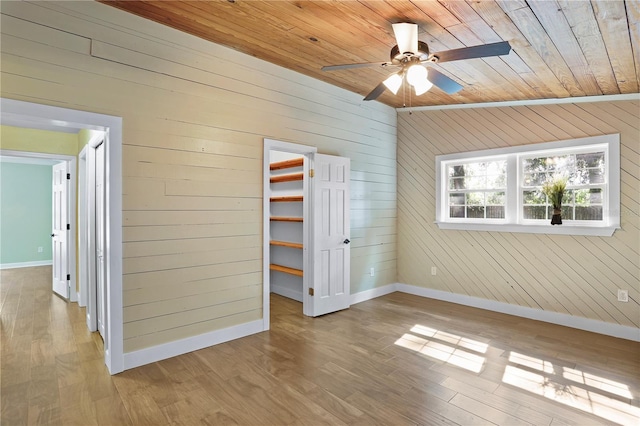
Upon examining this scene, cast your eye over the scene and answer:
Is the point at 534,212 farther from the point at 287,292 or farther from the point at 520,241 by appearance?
the point at 287,292

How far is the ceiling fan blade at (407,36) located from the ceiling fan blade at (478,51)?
0.81 ft

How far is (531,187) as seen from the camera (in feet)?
14.1

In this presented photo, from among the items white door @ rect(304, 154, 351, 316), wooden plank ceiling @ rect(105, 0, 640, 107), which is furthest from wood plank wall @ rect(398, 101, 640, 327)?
white door @ rect(304, 154, 351, 316)

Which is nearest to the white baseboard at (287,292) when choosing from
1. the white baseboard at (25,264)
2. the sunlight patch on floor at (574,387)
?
the sunlight patch on floor at (574,387)

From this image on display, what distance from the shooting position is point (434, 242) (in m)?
5.16

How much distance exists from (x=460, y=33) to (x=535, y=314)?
3449 mm

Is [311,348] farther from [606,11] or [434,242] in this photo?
[606,11]

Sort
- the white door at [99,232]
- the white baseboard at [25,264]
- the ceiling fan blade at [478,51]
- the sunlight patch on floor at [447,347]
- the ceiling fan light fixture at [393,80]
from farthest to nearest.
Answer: the white baseboard at [25,264]
the white door at [99,232]
the sunlight patch on floor at [447,347]
the ceiling fan light fixture at [393,80]
the ceiling fan blade at [478,51]

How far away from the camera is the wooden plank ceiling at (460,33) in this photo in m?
2.30

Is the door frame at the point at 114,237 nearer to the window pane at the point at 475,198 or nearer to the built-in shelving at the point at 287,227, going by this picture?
the built-in shelving at the point at 287,227

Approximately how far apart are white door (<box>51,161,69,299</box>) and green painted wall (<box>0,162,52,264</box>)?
10.7ft

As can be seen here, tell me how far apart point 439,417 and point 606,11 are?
2839mm

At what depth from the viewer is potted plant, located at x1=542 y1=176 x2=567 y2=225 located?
392 centimetres

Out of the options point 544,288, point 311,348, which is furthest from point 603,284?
point 311,348
